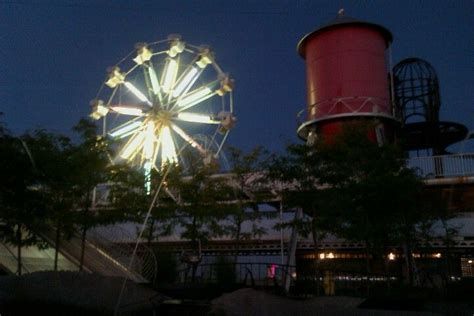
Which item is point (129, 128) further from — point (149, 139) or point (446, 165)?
point (446, 165)

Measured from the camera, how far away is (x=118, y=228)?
21656 millimetres

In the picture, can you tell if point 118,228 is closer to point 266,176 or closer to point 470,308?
point 266,176

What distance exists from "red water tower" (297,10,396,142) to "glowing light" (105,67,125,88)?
9.26 meters

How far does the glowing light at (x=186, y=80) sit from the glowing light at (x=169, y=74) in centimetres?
35

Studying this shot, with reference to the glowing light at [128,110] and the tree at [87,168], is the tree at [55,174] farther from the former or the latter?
the glowing light at [128,110]

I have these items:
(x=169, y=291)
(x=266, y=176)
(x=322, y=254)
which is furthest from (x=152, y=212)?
(x=322, y=254)

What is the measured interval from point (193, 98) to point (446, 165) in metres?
12.5

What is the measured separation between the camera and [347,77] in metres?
26.4

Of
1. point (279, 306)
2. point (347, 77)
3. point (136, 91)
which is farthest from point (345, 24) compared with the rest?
point (279, 306)

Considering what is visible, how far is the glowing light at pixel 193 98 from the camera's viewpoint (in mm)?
27859

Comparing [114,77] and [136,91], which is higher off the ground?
[114,77]

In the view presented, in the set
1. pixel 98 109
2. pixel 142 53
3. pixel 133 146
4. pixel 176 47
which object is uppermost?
pixel 176 47

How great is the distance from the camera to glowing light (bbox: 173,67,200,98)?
28.0 metres

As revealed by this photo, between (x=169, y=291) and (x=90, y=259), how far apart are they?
4.19 metres
